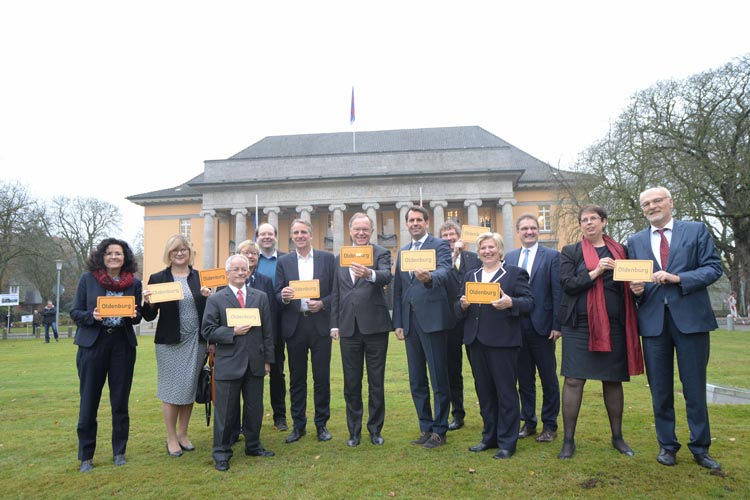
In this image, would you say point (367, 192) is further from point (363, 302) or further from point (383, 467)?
point (383, 467)

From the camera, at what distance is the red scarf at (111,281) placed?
17.8ft

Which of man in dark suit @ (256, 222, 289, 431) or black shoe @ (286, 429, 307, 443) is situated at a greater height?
man in dark suit @ (256, 222, 289, 431)

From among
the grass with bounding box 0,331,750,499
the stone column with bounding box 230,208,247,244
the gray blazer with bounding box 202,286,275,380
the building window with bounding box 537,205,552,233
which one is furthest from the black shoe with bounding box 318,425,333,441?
the building window with bounding box 537,205,552,233

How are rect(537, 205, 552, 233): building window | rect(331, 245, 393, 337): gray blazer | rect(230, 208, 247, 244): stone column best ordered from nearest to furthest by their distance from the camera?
rect(331, 245, 393, 337): gray blazer
rect(230, 208, 247, 244): stone column
rect(537, 205, 552, 233): building window

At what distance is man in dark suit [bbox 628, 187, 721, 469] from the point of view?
4754mm

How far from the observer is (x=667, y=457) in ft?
15.8

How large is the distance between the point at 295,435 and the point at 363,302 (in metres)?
1.88

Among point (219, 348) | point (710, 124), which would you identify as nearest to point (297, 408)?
point (219, 348)

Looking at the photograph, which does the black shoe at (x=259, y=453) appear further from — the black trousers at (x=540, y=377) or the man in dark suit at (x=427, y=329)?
the black trousers at (x=540, y=377)

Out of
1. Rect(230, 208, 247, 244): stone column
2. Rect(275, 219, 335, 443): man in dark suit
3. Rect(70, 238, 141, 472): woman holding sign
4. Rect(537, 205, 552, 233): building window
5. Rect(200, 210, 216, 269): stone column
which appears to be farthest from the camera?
Rect(537, 205, 552, 233): building window

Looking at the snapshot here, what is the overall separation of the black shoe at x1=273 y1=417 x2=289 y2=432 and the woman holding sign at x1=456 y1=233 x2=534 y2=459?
2657 millimetres

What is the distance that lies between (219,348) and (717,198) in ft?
93.8

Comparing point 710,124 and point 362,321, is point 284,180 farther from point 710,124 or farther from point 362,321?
point 362,321

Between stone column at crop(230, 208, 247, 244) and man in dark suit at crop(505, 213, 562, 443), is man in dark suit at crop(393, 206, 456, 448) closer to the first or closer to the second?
man in dark suit at crop(505, 213, 562, 443)
